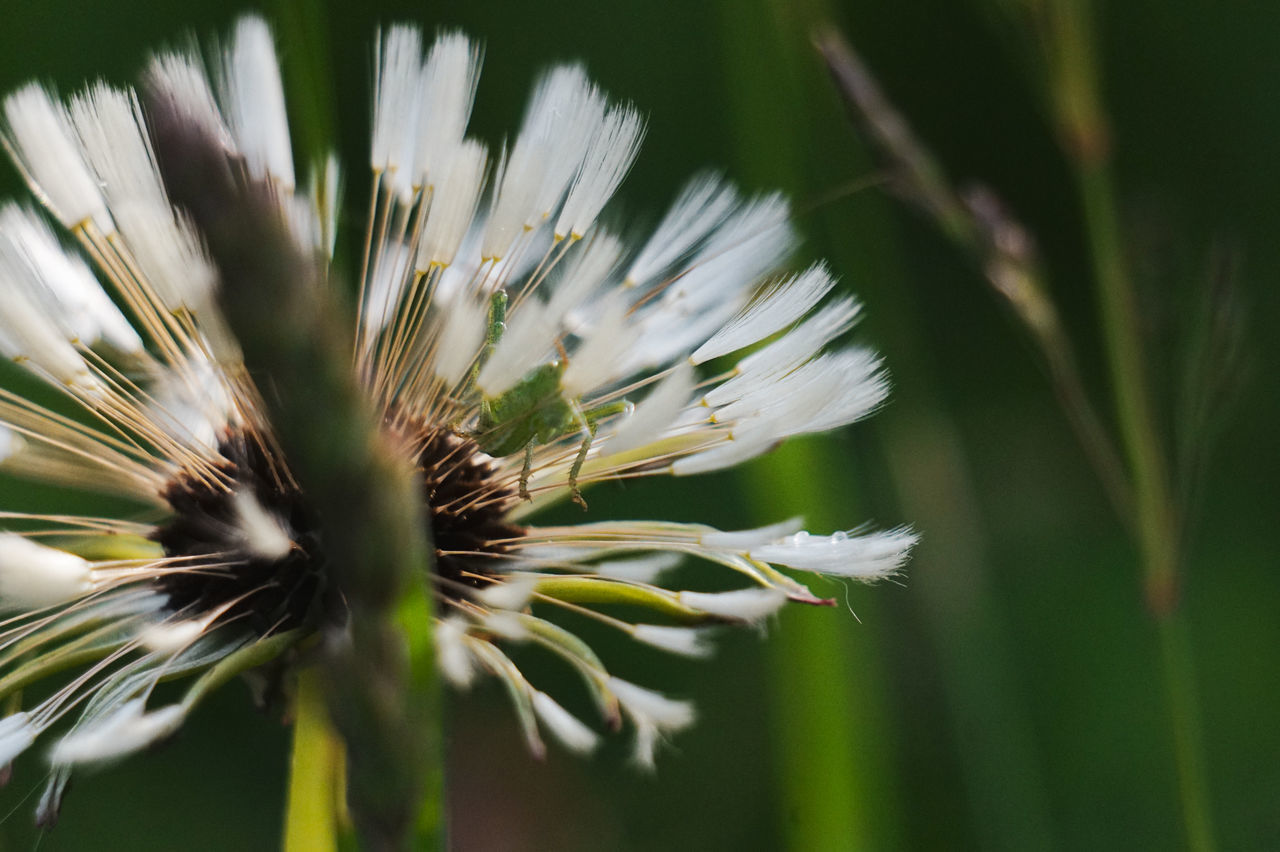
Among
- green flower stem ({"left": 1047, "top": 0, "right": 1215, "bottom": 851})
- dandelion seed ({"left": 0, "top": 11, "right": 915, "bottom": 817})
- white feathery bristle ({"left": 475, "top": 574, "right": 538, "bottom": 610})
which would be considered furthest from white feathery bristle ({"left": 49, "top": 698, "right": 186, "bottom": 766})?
green flower stem ({"left": 1047, "top": 0, "right": 1215, "bottom": 851})

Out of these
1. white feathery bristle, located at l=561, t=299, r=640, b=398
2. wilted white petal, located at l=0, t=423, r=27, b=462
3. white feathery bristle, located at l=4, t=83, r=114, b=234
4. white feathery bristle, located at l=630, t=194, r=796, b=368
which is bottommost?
wilted white petal, located at l=0, t=423, r=27, b=462

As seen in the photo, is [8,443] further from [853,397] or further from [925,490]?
[925,490]

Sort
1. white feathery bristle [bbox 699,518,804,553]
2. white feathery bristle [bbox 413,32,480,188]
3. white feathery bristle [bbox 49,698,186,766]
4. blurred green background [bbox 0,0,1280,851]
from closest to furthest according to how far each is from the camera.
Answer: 1. white feathery bristle [bbox 49,698,186,766]
2. white feathery bristle [bbox 699,518,804,553]
3. white feathery bristle [bbox 413,32,480,188]
4. blurred green background [bbox 0,0,1280,851]

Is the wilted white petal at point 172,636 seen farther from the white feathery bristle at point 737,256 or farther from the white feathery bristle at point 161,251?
the white feathery bristle at point 737,256

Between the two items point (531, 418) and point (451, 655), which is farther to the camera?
point (531, 418)

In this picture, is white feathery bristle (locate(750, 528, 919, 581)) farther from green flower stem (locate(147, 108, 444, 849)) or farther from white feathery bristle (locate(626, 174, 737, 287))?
green flower stem (locate(147, 108, 444, 849))

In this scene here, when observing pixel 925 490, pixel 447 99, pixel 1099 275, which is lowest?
pixel 925 490

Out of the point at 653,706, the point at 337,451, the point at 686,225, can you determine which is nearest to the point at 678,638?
the point at 653,706

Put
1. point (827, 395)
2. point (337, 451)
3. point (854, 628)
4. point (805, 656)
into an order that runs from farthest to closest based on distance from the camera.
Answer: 1. point (854, 628)
2. point (805, 656)
3. point (827, 395)
4. point (337, 451)
